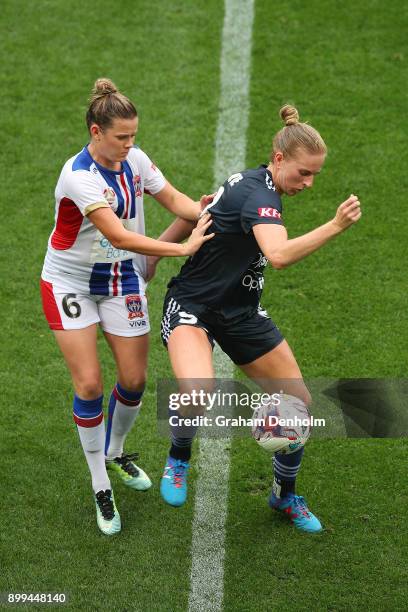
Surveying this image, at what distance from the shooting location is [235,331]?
243 inches

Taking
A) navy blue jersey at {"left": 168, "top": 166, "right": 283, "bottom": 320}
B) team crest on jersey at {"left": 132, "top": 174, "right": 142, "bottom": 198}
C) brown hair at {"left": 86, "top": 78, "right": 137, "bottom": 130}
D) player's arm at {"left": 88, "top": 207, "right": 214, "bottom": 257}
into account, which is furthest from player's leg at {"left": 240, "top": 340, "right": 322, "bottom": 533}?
brown hair at {"left": 86, "top": 78, "right": 137, "bottom": 130}

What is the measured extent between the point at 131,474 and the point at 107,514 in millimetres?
405

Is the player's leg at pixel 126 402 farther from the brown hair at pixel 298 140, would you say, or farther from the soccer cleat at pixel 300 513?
the brown hair at pixel 298 140

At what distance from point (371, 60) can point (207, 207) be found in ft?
16.3

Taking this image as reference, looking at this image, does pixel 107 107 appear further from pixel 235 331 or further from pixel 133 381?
pixel 133 381

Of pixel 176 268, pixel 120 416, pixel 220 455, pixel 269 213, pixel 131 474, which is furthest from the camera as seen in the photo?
pixel 176 268

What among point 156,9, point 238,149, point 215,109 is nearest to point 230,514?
point 238,149

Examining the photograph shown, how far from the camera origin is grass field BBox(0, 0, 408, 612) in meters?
6.15

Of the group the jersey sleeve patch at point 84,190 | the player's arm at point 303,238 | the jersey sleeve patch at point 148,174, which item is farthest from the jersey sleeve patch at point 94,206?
the player's arm at point 303,238

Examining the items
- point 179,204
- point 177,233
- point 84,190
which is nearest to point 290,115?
point 179,204

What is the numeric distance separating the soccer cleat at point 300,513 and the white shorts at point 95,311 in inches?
47.9

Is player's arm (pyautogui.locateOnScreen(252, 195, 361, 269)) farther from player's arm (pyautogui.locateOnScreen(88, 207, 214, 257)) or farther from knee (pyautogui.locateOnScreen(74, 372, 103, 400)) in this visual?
knee (pyautogui.locateOnScreen(74, 372, 103, 400))

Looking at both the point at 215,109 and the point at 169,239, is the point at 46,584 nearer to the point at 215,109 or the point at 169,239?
the point at 169,239

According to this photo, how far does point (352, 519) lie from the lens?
6.54m
